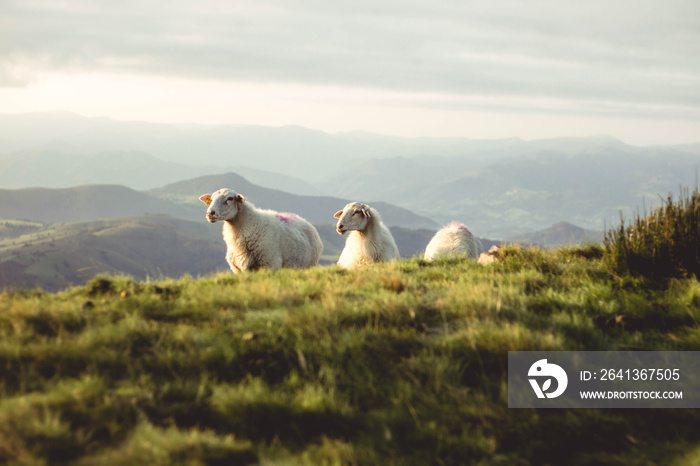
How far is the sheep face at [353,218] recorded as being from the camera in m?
15.0

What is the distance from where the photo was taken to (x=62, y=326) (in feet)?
18.0

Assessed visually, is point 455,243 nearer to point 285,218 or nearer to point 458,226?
point 458,226

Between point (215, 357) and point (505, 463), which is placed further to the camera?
point (215, 357)

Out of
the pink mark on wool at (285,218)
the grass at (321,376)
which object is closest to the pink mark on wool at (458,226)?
the pink mark on wool at (285,218)

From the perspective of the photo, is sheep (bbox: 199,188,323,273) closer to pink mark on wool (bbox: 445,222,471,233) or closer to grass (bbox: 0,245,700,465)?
pink mark on wool (bbox: 445,222,471,233)

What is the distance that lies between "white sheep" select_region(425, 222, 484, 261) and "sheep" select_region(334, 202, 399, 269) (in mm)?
1413

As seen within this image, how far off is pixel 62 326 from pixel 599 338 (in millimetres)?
5964

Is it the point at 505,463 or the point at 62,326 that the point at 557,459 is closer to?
the point at 505,463

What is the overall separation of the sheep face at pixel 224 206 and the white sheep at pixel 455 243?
19.8 feet

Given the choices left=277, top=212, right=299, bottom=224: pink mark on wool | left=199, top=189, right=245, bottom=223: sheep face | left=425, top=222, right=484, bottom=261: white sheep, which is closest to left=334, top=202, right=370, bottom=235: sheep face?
left=277, top=212, right=299, bottom=224: pink mark on wool

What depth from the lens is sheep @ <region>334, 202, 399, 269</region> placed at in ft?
50.0

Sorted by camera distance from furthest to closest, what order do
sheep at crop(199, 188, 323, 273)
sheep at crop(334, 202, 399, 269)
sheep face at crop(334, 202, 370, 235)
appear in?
sheep at crop(334, 202, 399, 269)
sheep face at crop(334, 202, 370, 235)
sheep at crop(199, 188, 323, 273)

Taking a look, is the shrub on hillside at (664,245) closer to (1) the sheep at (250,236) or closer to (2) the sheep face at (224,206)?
(1) the sheep at (250,236)

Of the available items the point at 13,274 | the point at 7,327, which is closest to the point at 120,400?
the point at 7,327
